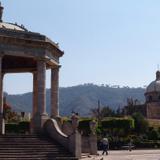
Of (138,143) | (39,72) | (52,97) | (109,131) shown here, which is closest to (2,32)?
(39,72)

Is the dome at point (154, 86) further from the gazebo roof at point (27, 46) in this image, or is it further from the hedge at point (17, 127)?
the gazebo roof at point (27, 46)

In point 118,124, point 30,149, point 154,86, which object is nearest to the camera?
point 30,149

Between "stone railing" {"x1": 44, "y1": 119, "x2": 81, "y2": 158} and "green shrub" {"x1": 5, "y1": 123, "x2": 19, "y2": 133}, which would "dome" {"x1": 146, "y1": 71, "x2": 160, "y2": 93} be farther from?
"stone railing" {"x1": 44, "y1": 119, "x2": 81, "y2": 158}

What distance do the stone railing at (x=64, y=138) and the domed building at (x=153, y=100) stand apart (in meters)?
86.4

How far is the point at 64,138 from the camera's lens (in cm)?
3078

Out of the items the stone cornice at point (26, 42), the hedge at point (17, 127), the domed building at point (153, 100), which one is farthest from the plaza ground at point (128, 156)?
the domed building at point (153, 100)

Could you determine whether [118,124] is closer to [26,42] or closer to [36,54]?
[36,54]

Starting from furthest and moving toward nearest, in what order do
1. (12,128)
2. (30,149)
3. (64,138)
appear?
(12,128) < (64,138) < (30,149)

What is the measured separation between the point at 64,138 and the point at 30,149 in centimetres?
267

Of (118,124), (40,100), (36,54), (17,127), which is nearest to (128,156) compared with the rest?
(40,100)

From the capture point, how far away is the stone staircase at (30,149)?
27.9m

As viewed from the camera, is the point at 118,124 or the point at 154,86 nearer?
the point at 118,124

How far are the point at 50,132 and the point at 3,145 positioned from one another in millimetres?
3881

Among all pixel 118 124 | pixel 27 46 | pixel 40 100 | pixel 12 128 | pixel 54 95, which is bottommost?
pixel 12 128
